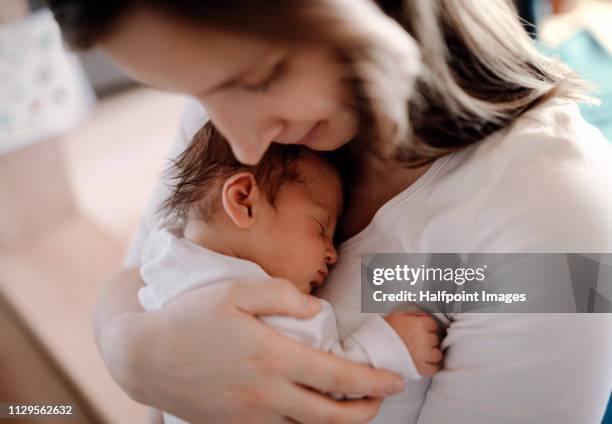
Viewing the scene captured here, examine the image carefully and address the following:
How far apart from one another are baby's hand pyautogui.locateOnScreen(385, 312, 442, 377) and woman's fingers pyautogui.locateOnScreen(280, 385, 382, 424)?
9 cm

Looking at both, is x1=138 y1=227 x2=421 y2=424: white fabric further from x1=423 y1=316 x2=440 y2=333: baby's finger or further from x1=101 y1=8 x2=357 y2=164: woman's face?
x1=101 y1=8 x2=357 y2=164: woman's face

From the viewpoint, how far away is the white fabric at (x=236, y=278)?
0.64m

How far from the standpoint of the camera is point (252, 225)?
0.73m

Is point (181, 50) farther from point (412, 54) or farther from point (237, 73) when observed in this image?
point (412, 54)

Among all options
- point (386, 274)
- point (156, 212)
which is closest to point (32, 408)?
point (156, 212)

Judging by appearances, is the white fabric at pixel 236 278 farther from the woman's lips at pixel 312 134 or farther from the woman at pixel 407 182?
the woman's lips at pixel 312 134

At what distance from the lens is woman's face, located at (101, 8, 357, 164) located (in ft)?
1.53

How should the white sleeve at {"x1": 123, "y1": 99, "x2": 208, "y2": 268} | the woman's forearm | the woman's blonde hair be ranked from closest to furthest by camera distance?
the woman's blonde hair → the woman's forearm → the white sleeve at {"x1": 123, "y1": 99, "x2": 208, "y2": 268}

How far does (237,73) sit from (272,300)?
277mm

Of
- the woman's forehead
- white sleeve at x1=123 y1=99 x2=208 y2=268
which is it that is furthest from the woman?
white sleeve at x1=123 y1=99 x2=208 y2=268

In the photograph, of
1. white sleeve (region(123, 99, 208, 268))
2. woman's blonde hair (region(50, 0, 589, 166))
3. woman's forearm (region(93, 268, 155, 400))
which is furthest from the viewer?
white sleeve (region(123, 99, 208, 268))

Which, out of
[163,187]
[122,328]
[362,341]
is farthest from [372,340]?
[163,187]

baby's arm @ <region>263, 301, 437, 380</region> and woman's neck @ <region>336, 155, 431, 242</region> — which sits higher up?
woman's neck @ <region>336, 155, 431, 242</region>

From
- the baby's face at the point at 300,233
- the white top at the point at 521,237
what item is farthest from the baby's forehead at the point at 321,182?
the white top at the point at 521,237
